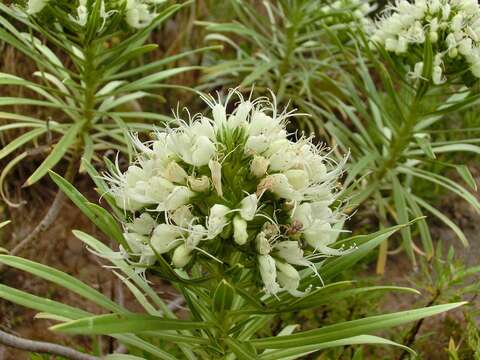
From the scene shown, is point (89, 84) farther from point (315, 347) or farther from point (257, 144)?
point (315, 347)

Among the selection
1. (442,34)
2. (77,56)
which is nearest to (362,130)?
(442,34)

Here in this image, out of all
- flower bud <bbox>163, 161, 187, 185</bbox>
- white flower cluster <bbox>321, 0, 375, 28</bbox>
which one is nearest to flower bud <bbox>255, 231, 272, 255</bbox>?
flower bud <bbox>163, 161, 187, 185</bbox>

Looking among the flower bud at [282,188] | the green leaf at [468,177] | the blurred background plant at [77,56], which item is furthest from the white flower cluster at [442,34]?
the flower bud at [282,188]

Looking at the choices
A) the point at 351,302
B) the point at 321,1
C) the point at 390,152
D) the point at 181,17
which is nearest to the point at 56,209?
the point at 351,302

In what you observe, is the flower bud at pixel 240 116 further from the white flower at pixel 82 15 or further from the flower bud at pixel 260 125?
the white flower at pixel 82 15

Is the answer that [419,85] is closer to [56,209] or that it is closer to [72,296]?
[56,209]

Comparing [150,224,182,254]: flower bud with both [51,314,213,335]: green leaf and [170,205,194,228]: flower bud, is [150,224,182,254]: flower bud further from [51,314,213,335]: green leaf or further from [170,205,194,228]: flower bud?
[51,314,213,335]: green leaf

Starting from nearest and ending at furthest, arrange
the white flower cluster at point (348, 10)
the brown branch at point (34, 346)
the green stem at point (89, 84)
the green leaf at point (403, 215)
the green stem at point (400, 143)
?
the brown branch at point (34, 346) < the green stem at point (89, 84) < the green leaf at point (403, 215) < the green stem at point (400, 143) < the white flower cluster at point (348, 10)
